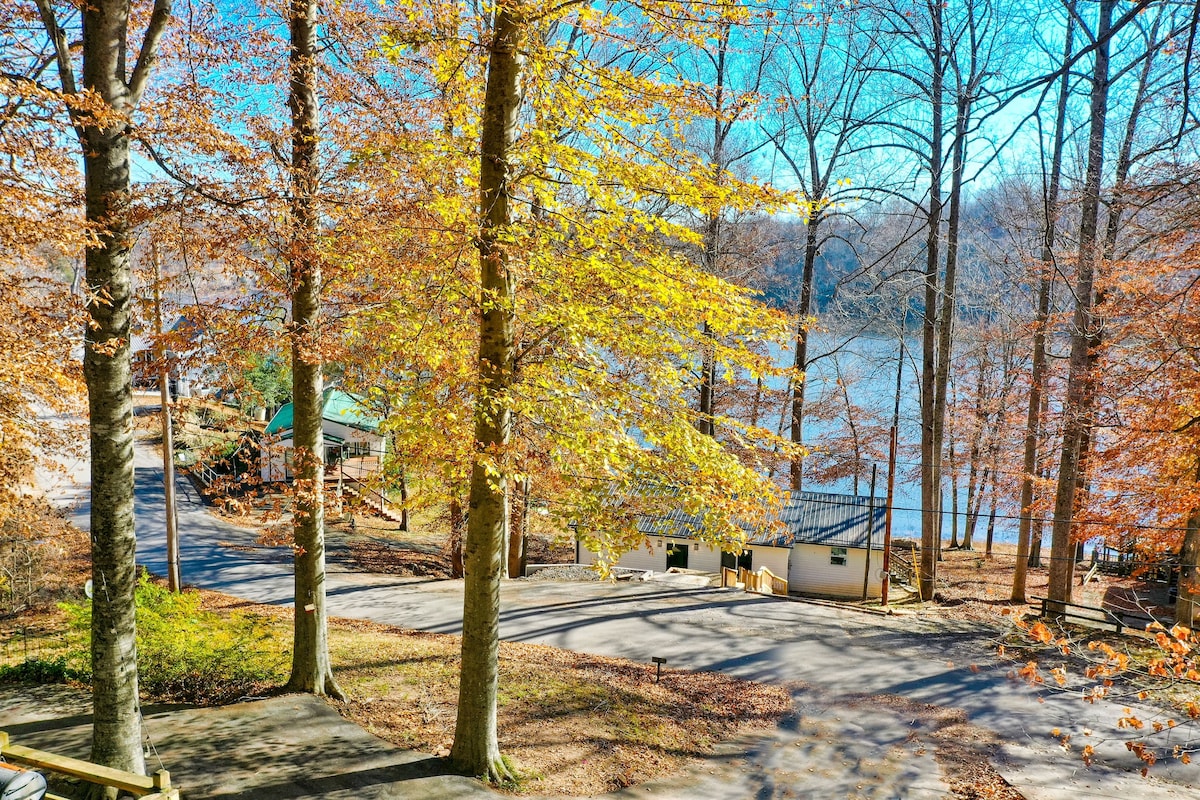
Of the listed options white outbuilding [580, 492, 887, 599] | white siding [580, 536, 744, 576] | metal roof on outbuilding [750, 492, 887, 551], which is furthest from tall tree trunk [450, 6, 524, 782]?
metal roof on outbuilding [750, 492, 887, 551]

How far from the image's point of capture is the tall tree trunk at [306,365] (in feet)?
24.1

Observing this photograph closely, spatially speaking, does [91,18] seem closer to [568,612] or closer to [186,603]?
[186,603]

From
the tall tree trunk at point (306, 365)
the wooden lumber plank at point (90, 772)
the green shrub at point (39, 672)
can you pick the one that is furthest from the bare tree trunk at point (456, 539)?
the wooden lumber plank at point (90, 772)

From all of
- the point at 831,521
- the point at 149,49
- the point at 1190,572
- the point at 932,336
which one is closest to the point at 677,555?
the point at 831,521

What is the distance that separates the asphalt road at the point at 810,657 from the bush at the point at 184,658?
4.51m

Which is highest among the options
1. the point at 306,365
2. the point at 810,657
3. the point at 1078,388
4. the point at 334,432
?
the point at 306,365

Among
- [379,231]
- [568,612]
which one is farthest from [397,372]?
[568,612]

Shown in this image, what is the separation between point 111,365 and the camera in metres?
5.62

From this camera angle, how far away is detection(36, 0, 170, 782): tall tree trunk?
17.8 ft

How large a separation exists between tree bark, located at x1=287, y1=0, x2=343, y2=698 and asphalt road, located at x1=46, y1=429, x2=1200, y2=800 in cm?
447

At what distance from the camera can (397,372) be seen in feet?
28.6

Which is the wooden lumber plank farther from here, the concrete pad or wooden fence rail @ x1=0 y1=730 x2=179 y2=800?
the concrete pad

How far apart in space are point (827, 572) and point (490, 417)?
20.5 meters

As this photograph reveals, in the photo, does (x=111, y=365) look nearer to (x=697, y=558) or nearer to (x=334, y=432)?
(x=697, y=558)
